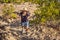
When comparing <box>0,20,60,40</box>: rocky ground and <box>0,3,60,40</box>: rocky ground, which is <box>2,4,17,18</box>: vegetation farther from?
<box>0,20,60,40</box>: rocky ground

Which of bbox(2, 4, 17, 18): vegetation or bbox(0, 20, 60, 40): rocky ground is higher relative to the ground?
bbox(2, 4, 17, 18): vegetation

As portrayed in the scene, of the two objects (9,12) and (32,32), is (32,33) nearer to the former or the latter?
(32,32)

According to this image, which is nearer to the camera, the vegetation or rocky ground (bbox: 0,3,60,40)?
rocky ground (bbox: 0,3,60,40)

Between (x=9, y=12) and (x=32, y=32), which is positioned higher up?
(x=9, y=12)

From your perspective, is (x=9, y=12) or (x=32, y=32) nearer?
(x=32, y=32)

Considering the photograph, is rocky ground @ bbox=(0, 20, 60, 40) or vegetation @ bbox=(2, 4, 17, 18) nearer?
rocky ground @ bbox=(0, 20, 60, 40)

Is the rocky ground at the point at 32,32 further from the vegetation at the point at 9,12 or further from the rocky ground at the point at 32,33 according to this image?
the vegetation at the point at 9,12

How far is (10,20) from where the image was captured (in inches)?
312

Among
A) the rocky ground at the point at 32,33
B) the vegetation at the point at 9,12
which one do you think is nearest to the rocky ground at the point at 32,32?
the rocky ground at the point at 32,33

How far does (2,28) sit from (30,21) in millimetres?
1018

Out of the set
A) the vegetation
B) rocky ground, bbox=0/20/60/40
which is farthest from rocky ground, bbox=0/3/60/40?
the vegetation

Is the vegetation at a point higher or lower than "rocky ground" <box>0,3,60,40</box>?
higher

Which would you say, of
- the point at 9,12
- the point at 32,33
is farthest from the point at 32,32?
the point at 9,12

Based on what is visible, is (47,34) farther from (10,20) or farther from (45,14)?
(10,20)
